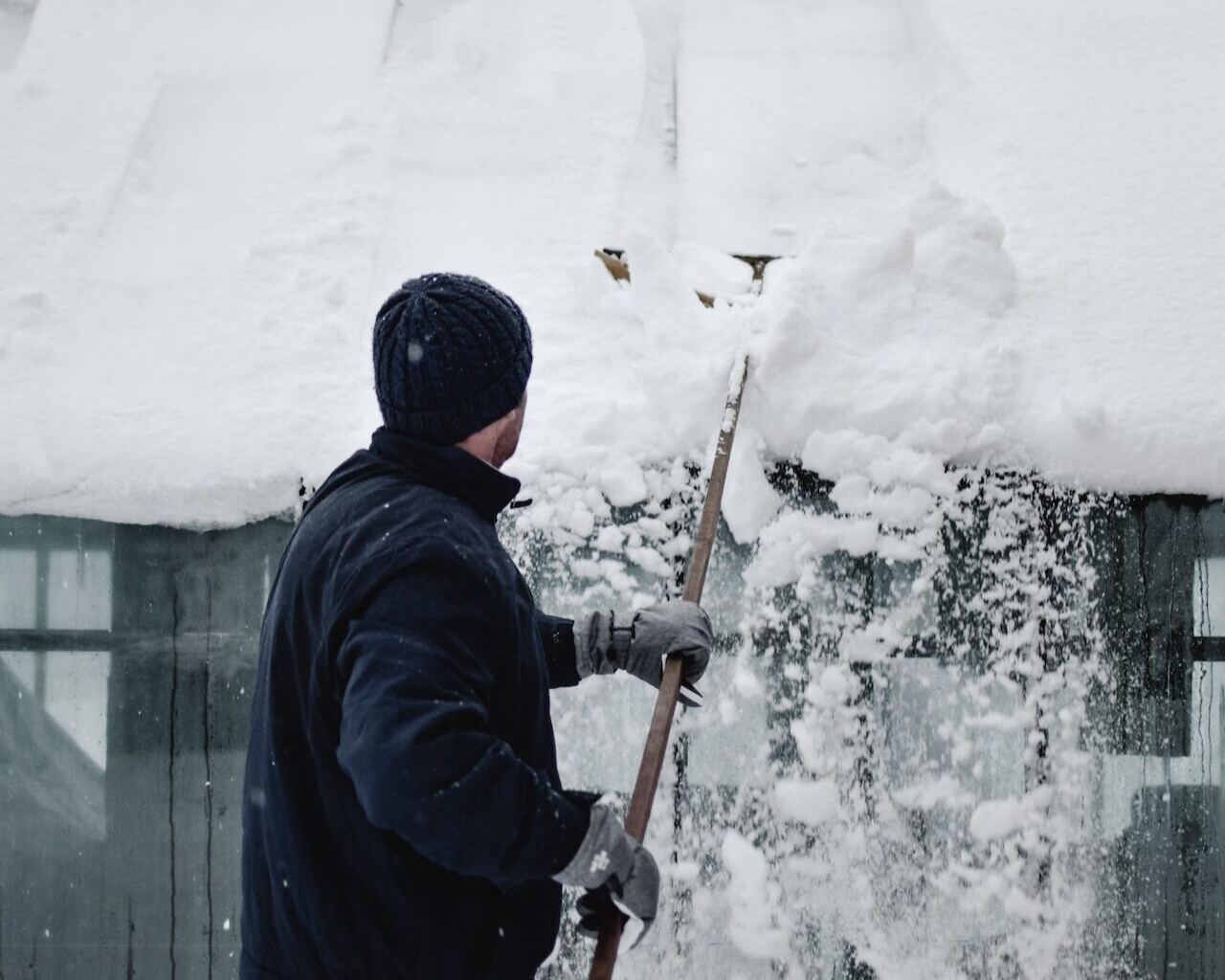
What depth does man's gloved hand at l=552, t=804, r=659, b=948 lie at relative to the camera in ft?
4.97

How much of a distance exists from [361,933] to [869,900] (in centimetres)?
174

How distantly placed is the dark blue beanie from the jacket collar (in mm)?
24

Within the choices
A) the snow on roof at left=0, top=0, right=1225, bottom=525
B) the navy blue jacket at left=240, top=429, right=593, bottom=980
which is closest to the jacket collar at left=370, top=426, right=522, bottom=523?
the navy blue jacket at left=240, top=429, right=593, bottom=980

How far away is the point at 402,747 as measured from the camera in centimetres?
127

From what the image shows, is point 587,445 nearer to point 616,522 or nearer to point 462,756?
point 616,522

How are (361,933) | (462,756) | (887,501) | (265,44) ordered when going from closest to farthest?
1. (462,756)
2. (361,933)
3. (887,501)
4. (265,44)

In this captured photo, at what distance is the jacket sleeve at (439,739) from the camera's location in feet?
4.23

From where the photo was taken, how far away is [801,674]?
2.86 m

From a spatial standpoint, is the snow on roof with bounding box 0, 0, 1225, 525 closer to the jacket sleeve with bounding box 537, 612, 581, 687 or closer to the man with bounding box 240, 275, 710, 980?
the jacket sleeve with bounding box 537, 612, 581, 687

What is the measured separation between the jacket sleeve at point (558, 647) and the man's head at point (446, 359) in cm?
59

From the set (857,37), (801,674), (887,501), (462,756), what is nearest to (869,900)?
(801,674)

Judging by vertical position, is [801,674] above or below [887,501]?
below

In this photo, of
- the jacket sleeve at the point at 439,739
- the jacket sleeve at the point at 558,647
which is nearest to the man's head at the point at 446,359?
the jacket sleeve at the point at 439,739

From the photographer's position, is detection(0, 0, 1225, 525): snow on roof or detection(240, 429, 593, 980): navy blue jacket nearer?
detection(240, 429, 593, 980): navy blue jacket
